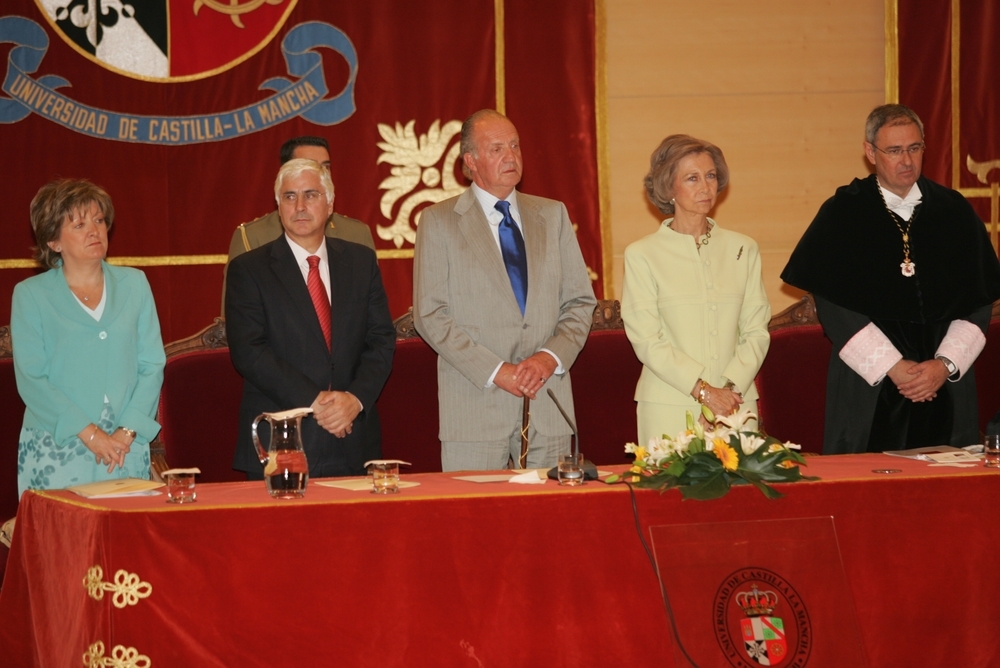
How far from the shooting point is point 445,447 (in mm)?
3457

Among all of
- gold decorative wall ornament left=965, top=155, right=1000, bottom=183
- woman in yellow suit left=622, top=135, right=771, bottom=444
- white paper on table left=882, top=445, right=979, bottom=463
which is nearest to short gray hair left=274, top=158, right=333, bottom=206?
woman in yellow suit left=622, top=135, right=771, bottom=444

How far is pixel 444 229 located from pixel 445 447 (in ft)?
2.39

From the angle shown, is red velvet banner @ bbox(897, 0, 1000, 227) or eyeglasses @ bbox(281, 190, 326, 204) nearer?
eyeglasses @ bbox(281, 190, 326, 204)

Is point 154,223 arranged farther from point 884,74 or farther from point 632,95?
point 884,74

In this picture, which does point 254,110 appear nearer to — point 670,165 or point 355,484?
point 670,165

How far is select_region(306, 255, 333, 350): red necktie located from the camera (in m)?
3.39

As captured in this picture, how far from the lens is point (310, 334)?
334 cm

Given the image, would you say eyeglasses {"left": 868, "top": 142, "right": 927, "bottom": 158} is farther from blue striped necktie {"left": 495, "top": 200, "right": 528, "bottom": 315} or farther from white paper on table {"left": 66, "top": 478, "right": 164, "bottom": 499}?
white paper on table {"left": 66, "top": 478, "right": 164, "bottom": 499}

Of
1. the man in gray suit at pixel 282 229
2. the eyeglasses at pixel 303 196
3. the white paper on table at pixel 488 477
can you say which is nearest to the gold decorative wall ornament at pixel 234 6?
the man in gray suit at pixel 282 229

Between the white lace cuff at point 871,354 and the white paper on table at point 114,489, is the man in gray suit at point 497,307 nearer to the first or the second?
the white lace cuff at point 871,354

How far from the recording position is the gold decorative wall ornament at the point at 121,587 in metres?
2.25

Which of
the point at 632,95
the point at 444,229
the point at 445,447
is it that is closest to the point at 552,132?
the point at 632,95

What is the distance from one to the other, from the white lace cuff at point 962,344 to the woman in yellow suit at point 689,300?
0.62 metres

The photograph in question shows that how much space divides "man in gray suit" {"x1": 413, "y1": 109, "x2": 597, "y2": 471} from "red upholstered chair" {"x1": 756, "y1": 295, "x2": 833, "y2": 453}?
113cm
